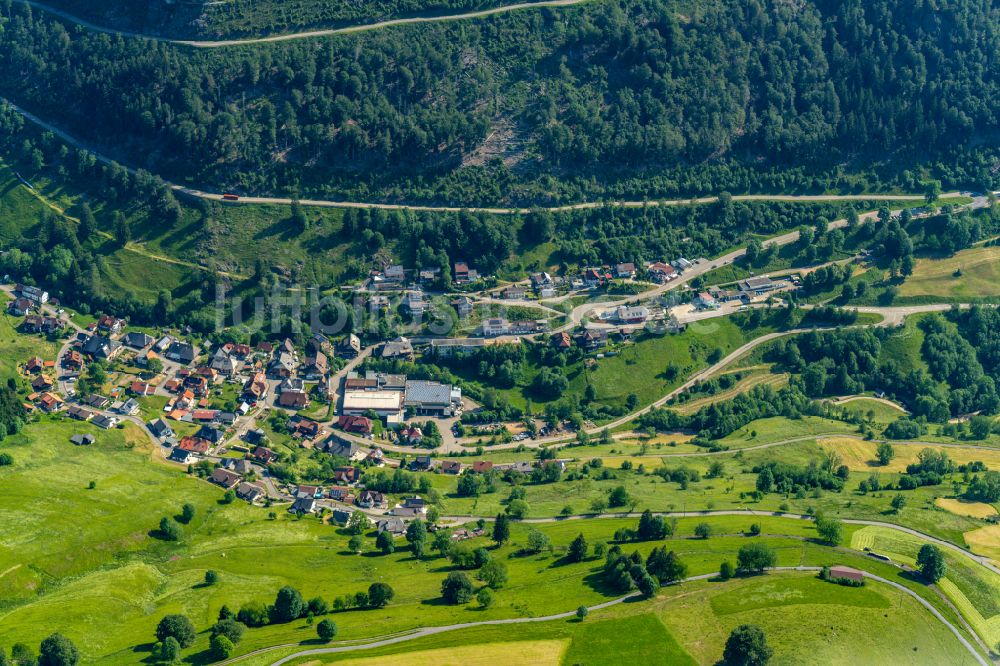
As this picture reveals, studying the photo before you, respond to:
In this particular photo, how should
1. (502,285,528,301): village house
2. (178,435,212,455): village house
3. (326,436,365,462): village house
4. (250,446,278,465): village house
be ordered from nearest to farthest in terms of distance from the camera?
(178,435,212,455): village house → (250,446,278,465): village house → (326,436,365,462): village house → (502,285,528,301): village house

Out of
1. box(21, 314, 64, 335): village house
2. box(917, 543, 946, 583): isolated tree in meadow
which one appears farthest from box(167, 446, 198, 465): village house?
box(917, 543, 946, 583): isolated tree in meadow

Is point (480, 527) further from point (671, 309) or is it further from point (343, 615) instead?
point (671, 309)

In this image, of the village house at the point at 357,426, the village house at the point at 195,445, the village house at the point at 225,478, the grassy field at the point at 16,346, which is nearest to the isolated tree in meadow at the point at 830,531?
the village house at the point at 357,426

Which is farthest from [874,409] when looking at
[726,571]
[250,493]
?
[250,493]

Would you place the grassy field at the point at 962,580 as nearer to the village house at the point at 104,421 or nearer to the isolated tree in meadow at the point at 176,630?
the isolated tree in meadow at the point at 176,630

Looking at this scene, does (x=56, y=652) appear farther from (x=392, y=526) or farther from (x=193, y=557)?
(x=392, y=526)

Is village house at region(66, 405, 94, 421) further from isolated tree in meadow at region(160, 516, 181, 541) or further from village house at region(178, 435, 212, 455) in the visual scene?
isolated tree in meadow at region(160, 516, 181, 541)
